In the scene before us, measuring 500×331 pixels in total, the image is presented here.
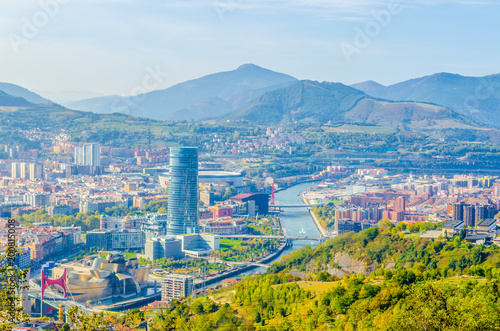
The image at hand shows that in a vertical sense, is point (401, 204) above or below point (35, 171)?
below

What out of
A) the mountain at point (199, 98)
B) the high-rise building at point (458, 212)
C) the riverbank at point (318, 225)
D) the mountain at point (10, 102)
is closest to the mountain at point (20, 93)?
the mountain at point (199, 98)

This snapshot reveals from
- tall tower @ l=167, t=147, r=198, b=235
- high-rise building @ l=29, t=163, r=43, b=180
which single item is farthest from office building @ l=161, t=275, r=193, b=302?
high-rise building @ l=29, t=163, r=43, b=180

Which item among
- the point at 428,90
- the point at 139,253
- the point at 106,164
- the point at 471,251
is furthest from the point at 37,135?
the point at 428,90

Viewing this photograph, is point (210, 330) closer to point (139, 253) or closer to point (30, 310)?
point (30, 310)

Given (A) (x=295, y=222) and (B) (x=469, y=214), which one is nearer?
(B) (x=469, y=214)

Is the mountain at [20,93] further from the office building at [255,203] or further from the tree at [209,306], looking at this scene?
the tree at [209,306]

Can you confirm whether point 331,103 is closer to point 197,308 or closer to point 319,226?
point 319,226

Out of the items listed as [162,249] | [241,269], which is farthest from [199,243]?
[241,269]
